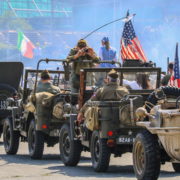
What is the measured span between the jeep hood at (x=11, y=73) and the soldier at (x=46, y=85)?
621cm

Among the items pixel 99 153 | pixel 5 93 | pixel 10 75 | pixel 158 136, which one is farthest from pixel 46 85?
pixel 158 136

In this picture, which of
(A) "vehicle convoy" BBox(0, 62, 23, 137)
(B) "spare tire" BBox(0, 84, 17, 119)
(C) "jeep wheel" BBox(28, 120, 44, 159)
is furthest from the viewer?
(A) "vehicle convoy" BBox(0, 62, 23, 137)

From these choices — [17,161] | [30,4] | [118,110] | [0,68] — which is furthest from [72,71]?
[30,4]

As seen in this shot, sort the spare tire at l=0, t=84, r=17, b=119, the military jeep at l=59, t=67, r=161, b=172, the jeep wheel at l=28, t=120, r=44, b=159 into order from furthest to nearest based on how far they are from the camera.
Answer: the spare tire at l=0, t=84, r=17, b=119, the jeep wheel at l=28, t=120, r=44, b=159, the military jeep at l=59, t=67, r=161, b=172

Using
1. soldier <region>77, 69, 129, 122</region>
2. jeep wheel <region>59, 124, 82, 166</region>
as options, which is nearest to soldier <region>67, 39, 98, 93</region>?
jeep wheel <region>59, 124, 82, 166</region>

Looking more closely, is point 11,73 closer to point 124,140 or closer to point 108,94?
point 108,94

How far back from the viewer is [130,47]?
2959 centimetres

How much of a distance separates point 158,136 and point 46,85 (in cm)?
659

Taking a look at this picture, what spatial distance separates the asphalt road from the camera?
50.1ft

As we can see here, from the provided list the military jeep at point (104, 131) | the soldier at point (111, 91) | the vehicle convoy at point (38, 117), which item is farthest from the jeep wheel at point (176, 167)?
the vehicle convoy at point (38, 117)

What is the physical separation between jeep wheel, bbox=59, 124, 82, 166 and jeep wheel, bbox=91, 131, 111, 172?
0.92 m

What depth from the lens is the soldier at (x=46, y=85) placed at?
19.5 metres

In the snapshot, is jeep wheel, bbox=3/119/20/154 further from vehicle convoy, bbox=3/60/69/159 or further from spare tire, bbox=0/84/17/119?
spare tire, bbox=0/84/17/119

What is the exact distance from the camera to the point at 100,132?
52.4 feet
